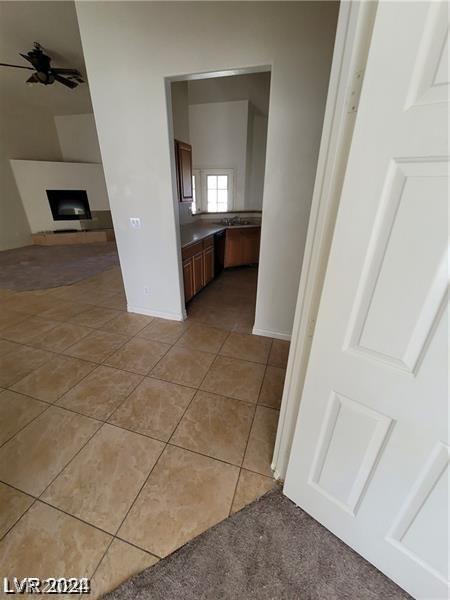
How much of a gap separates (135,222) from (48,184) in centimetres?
593

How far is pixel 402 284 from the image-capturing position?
712 millimetres

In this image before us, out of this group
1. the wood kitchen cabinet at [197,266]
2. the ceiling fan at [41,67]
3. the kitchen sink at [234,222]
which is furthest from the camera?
the kitchen sink at [234,222]

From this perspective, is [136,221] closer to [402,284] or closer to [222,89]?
[402,284]

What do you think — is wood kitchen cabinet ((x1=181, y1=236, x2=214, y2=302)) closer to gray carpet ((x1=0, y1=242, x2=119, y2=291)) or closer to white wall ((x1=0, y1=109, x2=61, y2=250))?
gray carpet ((x1=0, y1=242, x2=119, y2=291))

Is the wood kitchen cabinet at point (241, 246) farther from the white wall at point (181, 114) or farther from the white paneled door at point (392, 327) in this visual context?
the white paneled door at point (392, 327)

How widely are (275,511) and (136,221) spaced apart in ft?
8.63

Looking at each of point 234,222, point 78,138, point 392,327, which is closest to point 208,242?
point 234,222

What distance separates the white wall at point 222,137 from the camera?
468 cm

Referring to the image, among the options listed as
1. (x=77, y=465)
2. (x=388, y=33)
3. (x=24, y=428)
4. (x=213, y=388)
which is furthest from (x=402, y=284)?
(x=24, y=428)

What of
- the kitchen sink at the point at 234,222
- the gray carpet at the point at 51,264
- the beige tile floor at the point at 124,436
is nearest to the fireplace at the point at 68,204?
the gray carpet at the point at 51,264

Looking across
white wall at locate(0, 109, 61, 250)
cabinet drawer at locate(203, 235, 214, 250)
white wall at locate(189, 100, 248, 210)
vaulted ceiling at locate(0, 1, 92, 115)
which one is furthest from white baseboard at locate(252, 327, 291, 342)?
white wall at locate(0, 109, 61, 250)

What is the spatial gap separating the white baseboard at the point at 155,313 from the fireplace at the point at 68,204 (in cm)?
556

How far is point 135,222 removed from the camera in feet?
8.63

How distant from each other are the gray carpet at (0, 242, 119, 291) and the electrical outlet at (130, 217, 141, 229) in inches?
90.8
